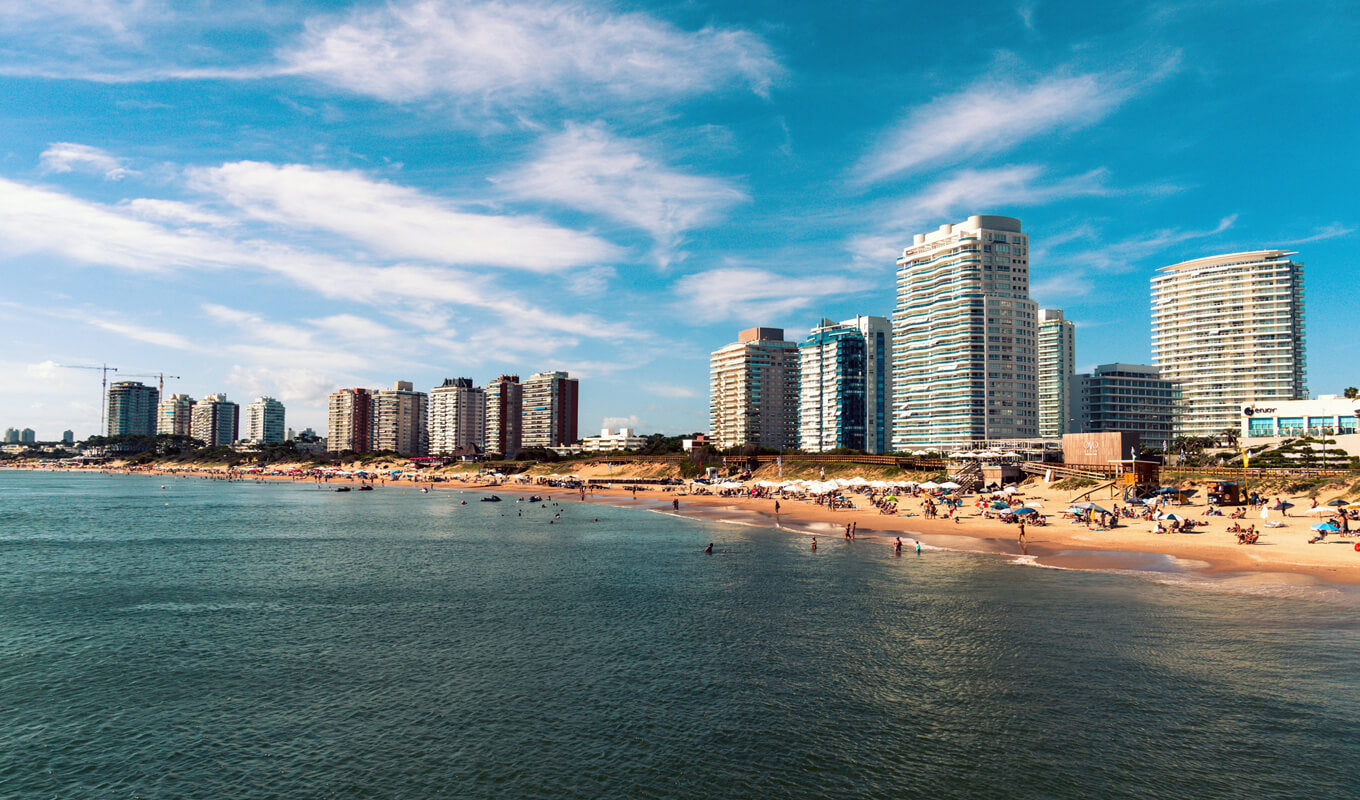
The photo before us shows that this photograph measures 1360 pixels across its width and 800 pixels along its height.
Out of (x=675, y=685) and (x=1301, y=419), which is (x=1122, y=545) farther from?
(x=1301, y=419)

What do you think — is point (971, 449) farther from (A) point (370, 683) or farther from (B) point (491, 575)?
(A) point (370, 683)

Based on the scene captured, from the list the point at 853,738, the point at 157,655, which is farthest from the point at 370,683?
the point at 853,738

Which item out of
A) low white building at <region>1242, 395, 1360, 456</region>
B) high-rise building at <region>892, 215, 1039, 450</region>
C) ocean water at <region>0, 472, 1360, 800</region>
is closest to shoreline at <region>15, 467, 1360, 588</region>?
ocean water at <region>0, 472, 1360, 800</region>

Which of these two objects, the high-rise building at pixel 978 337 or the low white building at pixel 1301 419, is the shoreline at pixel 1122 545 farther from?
the low white building at pixel 1301 419

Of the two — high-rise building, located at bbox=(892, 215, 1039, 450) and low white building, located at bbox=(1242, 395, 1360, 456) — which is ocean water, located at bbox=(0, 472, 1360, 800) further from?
low white building, located at bbox=(1242, 395, 1360, 456)

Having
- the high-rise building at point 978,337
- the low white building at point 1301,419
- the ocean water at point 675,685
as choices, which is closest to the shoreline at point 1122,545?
the ocean water at point 675,685

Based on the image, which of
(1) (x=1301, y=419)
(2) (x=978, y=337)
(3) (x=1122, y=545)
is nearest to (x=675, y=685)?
(3) (x=1122, y=545)
